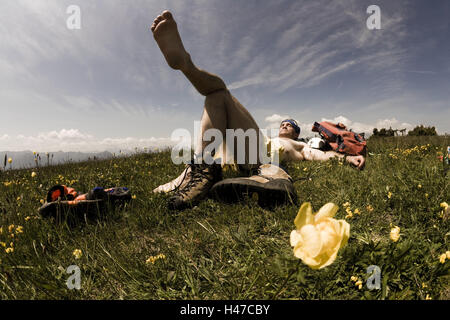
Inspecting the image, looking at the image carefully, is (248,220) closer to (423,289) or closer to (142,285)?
(142,285)

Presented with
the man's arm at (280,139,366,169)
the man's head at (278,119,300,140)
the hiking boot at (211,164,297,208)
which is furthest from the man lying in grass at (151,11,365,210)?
the man's head at (278,119,300,140)

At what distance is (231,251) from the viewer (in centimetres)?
147

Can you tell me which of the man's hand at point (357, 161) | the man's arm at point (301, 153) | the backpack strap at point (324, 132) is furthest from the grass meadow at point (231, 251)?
the backpack strap at point (324, 132)

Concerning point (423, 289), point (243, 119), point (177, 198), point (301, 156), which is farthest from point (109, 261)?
point (301, 156)

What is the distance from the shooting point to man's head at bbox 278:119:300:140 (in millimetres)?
5414

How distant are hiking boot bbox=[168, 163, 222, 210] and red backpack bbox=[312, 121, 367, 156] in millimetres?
3234

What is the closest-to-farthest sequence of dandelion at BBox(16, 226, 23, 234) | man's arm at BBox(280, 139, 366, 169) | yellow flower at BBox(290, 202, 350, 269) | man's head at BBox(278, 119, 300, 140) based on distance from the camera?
1. yellow flower at BBox(290, 202, 350, 269)
2. dandelion at BBox(16, 226, 23, 234)
3. man's arm at BBox(280, 139, 366, 169)
4. man's head at BBox(278, 119, 300, 140)

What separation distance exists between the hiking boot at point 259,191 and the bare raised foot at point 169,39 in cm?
163

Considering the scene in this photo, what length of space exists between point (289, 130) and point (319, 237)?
16.9 ft

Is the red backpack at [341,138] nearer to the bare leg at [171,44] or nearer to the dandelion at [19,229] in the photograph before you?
the bare leg at [171,44]

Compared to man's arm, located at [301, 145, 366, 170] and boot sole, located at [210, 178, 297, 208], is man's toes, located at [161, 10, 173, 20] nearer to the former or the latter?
boot sole, located at [210, 178, 297, 208]

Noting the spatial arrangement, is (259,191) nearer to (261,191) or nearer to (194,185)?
(261,191)

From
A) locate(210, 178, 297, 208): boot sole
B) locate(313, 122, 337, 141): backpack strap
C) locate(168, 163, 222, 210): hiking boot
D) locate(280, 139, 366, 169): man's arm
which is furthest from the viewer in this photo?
locate(313, 122, 337, 141): backpack strap

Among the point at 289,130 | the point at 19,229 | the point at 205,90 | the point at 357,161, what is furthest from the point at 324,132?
the point at 19,229
